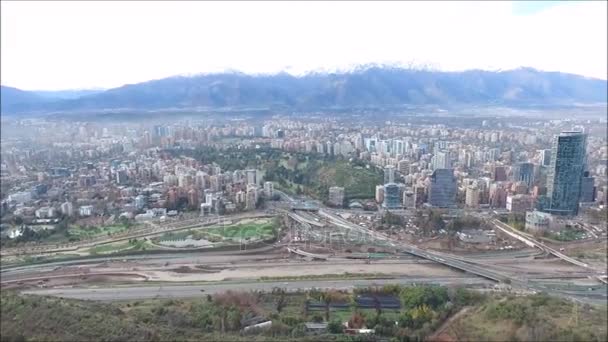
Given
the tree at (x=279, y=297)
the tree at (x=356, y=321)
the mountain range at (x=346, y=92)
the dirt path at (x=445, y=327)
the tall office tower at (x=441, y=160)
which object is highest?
the mountain range at (x=346, y=92)

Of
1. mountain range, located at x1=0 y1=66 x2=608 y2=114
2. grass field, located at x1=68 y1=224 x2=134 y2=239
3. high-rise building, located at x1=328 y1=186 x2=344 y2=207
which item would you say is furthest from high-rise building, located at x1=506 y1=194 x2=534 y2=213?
mountain range, located at x1=0 y1=66 x2=608 y2=114

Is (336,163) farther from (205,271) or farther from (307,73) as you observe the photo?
(307,73)


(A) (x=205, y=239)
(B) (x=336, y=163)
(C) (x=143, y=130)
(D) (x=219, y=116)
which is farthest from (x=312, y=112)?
(A) (x=205, y=239)

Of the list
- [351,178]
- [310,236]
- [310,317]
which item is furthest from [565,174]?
[310,317]

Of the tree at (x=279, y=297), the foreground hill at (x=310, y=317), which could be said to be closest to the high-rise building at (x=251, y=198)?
the tree at (x=279, y=297)

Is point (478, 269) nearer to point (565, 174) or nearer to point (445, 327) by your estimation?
point (445, 327)

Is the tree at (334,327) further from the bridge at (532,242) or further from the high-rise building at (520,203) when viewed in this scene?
the high-rise building at (520,203)

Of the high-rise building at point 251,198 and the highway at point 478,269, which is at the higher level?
the high-rise building at point 251,198
